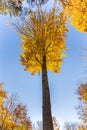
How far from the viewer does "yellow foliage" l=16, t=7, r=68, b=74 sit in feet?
41.9

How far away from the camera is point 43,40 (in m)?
12.7

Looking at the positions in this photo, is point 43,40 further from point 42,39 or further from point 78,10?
point 78,10

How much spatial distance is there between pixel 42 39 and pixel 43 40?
70mm

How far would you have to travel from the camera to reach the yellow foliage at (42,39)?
12766mm

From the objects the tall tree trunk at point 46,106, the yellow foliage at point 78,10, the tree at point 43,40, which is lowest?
the tall tree trunk at point 46,106

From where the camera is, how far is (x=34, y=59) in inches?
514

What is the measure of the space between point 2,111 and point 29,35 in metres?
20.1

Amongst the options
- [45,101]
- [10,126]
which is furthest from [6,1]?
[10,126]

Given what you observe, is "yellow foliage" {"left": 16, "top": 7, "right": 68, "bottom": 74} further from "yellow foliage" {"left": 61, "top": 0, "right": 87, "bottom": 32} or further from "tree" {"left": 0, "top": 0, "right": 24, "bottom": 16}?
"yellow foliage" {"left": 61, "top": 0, "right": 87, "bottom": 32}

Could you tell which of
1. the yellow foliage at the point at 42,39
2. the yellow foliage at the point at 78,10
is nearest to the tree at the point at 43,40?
the yellow foliage at the point at 42,39

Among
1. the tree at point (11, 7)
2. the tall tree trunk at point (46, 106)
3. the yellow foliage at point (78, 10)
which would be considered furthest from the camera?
the tree at point (11, 7)

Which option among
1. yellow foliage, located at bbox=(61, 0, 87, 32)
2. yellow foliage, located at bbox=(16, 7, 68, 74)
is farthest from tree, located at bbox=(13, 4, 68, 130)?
yellow foliage, located at bbox=(61, 0, 87, 32)

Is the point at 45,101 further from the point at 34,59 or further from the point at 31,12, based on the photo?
the point at 31,12

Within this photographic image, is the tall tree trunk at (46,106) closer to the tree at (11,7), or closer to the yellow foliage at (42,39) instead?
the yellow foliage at (42,39)
